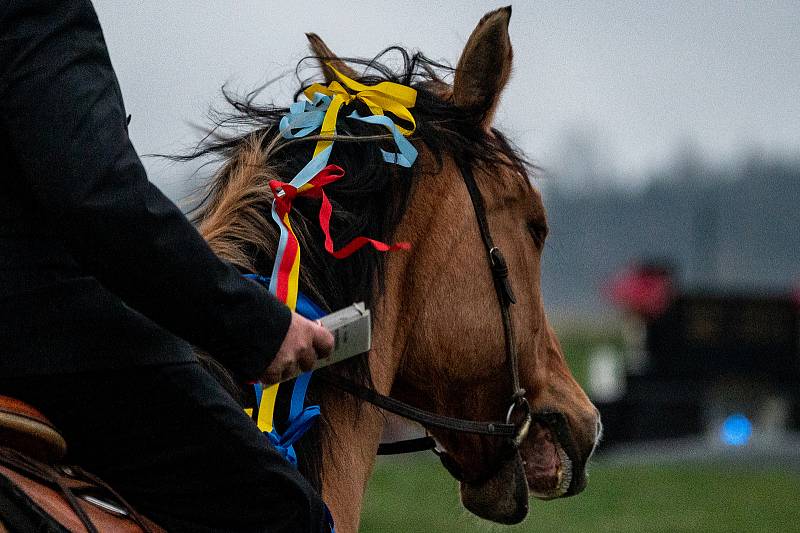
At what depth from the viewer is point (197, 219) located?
312cm

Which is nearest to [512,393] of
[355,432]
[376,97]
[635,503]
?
[355,432]

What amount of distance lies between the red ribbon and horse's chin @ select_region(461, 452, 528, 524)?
87 centimetres

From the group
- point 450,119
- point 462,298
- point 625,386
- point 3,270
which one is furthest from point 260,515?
point 625,386

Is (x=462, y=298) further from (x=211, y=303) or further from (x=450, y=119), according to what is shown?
(x=211, y=303)

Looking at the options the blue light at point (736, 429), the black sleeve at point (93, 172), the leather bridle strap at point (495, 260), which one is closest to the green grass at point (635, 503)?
the blue light at point (736, 429)

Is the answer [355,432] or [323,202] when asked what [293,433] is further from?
[323,202]

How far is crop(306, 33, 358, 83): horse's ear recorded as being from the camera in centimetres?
336

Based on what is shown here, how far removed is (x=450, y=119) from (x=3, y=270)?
139 cm

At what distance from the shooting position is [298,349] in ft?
7.42

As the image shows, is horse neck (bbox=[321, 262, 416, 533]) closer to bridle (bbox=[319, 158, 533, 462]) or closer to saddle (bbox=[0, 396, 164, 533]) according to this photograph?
bridle (bbox=[319, 158, 533, 462])

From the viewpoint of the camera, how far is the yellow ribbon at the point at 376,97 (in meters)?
3.06

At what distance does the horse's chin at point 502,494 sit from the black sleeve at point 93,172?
4.85 feet

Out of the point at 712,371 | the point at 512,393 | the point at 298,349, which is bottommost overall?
the point at 712,371

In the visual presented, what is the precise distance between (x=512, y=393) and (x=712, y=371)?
13.1 meters
